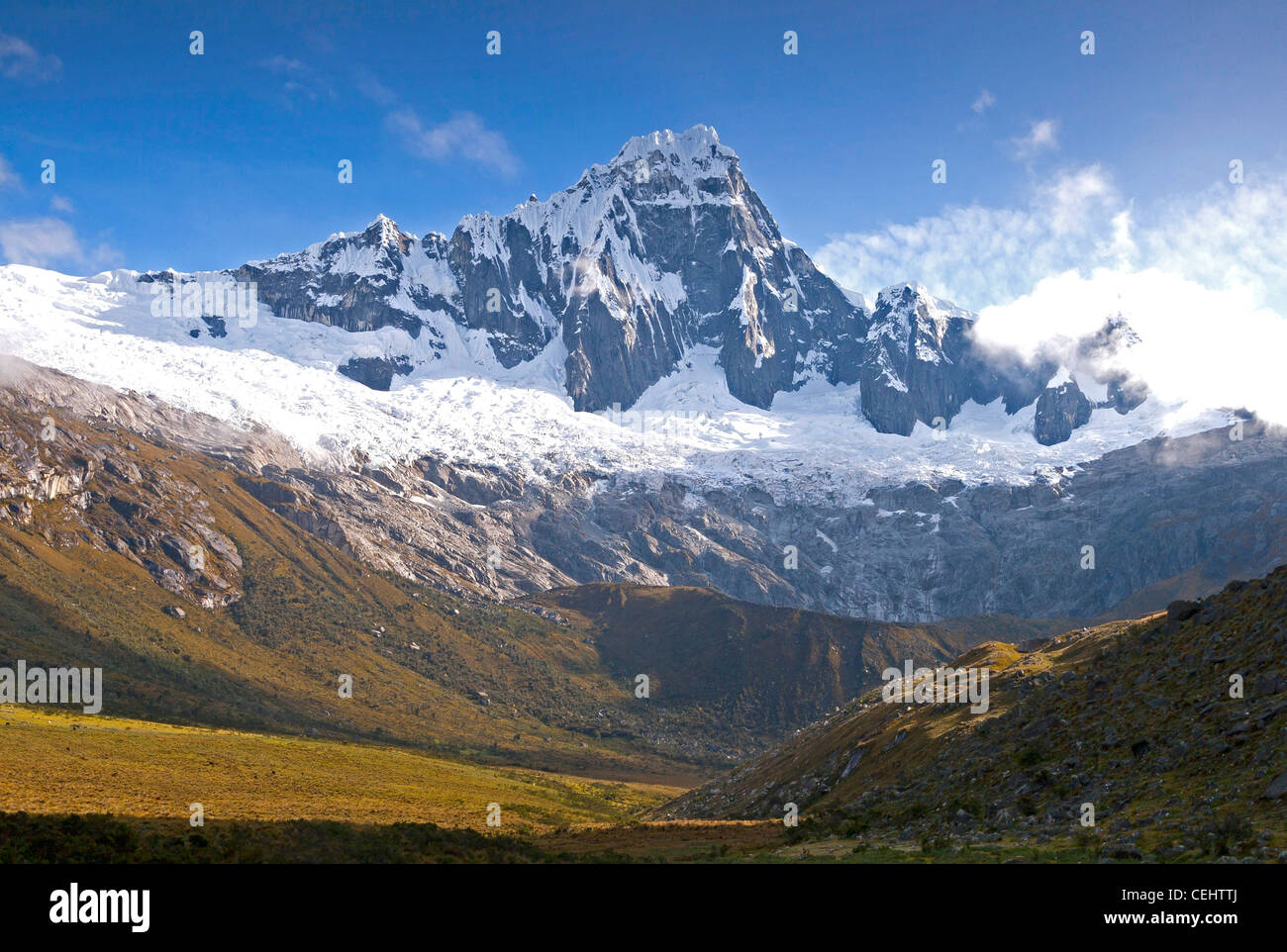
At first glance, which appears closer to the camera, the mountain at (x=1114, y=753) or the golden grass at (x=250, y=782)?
the mountain at (x=1114, y=753)

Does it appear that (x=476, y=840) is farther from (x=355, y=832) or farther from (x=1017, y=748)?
(x=1017, y=748)

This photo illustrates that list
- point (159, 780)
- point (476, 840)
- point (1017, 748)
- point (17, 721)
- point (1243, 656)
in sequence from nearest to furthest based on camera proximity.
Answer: point (1243, 656) → point (1017, 748) → point (476, 840) → point (159, 780) → point (17, 721)

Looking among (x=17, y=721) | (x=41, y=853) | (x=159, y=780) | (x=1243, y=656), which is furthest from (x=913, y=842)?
(x=17, y=721)

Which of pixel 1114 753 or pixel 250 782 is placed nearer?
pixel 1114 753

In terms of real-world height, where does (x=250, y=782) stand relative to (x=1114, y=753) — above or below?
below

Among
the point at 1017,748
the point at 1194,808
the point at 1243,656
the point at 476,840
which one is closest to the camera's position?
Result: the point at 1194,808

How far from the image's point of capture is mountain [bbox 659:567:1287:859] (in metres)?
37.9

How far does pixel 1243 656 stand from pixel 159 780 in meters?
99.6

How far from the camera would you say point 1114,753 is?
159 feet

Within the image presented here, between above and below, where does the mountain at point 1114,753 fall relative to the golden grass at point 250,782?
above

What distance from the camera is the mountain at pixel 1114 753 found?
1492 inches

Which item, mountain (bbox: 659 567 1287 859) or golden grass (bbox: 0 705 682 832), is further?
golden grass (bbox: 0 705 682 832)

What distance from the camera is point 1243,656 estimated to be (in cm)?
5034

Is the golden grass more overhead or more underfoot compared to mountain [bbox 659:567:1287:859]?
more underfoot
